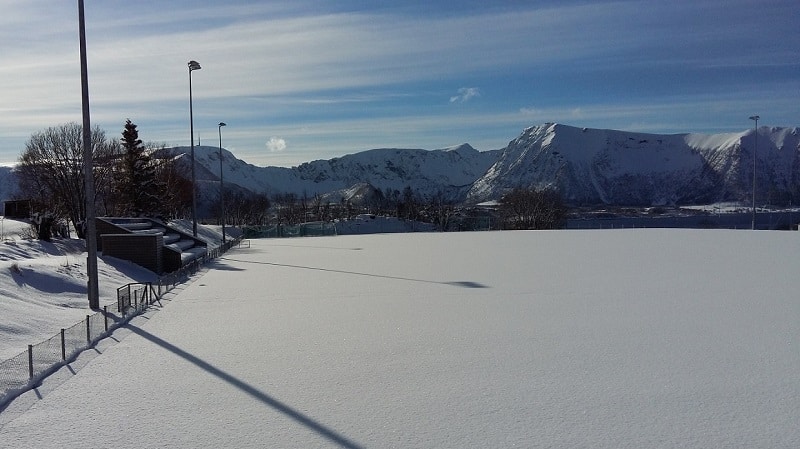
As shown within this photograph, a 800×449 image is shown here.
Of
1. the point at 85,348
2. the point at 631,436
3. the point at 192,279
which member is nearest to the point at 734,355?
the point at 631,436

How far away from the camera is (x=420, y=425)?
6535 mm

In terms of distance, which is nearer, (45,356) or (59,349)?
A: (45,356)

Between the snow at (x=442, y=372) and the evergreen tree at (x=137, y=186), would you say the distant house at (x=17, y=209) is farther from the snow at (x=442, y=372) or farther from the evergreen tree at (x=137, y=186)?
the snow at (x=442, y=372)

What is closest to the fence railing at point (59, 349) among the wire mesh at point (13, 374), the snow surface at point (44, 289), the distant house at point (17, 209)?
the wire mesh at point (13, 374)

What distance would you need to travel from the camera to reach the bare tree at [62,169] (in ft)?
142

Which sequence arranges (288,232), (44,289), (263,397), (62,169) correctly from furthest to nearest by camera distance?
1. (288,232)
2. (62,169)
3. (44,289)
4. (263,397)

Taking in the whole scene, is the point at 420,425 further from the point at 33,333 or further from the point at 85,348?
the point at 33,333

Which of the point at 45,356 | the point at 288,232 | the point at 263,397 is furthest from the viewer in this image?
the point at 288,232

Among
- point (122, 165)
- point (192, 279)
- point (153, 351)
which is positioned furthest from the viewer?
point (122, 165)

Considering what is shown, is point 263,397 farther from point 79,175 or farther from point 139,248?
point 79,175

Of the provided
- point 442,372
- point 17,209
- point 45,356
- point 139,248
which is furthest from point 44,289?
point 17,209

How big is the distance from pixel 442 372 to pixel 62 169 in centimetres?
4284

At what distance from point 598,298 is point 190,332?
8.94 metres

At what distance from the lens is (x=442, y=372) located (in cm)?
855
